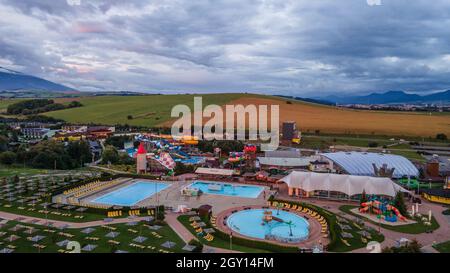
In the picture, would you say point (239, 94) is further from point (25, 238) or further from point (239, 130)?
point (25, 238)

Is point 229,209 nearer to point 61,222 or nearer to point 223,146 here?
point 61,222

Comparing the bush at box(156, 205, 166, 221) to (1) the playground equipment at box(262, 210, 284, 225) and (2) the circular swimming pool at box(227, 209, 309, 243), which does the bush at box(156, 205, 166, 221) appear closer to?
(2) the circular swimming pool at box(227, 209, 309, 243)

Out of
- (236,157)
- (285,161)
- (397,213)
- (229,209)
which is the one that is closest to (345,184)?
(397,213)

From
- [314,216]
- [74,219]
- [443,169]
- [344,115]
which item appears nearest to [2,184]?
[74,219]

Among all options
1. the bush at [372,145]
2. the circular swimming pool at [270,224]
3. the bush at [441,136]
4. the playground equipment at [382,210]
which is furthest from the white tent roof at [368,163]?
the bush at [441,136]

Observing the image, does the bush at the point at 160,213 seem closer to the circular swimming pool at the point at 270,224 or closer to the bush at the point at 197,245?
the circular swimming pool at the point at 270,224

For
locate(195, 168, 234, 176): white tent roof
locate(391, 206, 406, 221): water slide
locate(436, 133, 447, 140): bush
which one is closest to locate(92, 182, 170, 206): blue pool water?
locate(195, 168, 234, 176): white tent roof
